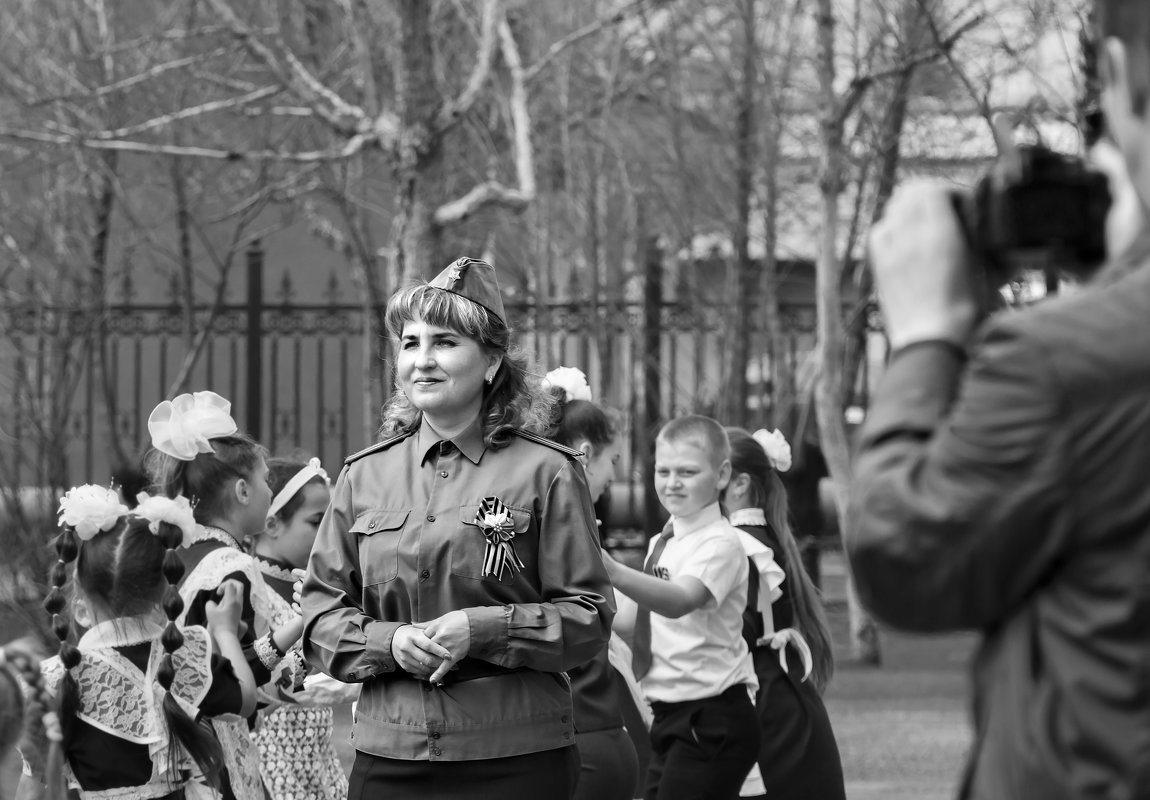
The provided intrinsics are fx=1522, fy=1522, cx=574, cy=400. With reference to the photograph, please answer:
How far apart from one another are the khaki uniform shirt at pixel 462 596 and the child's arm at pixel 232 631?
86cm

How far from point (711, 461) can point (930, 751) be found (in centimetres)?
431

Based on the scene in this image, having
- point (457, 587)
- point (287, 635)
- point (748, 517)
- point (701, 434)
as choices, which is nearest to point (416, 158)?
point (748, 517)

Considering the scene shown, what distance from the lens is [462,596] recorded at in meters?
3.55

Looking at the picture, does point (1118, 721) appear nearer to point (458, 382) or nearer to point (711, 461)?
point (458, 382)

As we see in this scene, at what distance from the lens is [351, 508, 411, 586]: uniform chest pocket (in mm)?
3604

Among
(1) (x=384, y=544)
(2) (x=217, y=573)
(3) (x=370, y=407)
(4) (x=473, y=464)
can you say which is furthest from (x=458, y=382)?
(3) (x=370, y=407)

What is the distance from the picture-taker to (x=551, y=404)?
414 cm

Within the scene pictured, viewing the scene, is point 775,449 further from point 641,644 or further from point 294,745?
point 294,745

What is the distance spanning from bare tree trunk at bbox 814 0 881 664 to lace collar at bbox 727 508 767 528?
566 centimetres

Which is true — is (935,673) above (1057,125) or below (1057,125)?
below

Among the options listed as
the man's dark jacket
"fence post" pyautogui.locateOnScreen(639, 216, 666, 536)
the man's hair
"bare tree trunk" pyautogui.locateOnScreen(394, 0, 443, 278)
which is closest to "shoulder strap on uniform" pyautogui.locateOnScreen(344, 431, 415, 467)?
the man's dark jacket

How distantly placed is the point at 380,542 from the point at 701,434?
1.88 metres

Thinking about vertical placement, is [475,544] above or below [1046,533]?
below

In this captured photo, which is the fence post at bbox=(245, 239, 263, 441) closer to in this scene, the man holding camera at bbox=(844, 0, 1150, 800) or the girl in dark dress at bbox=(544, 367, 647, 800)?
the girl in dark dress at bbox=(544, 367, 647, 800)
